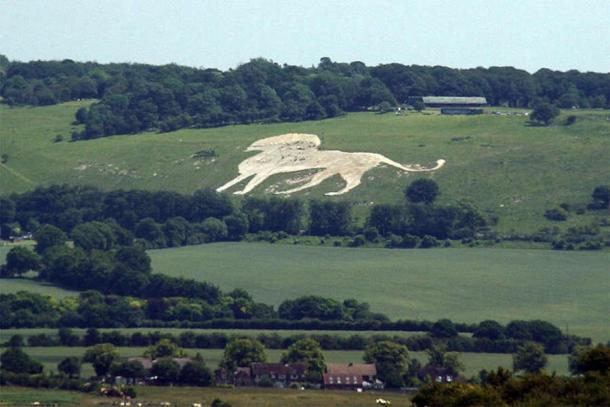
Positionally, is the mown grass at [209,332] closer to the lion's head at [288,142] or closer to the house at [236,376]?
the house at [236,376]

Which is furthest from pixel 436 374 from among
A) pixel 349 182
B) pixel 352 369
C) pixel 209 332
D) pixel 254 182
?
pixel 254 182

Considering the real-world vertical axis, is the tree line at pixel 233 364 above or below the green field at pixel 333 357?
above

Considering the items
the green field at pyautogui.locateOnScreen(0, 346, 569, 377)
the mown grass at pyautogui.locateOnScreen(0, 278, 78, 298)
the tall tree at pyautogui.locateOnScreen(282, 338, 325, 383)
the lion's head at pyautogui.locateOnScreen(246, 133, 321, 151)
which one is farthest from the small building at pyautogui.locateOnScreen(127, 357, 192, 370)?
the lion's head at pyautogui.locateOnScreen(246, 133, 321, 151)

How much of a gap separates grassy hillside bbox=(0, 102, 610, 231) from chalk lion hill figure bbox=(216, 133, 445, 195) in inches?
26.9

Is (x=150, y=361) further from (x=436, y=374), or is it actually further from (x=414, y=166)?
(x=414, y=166)

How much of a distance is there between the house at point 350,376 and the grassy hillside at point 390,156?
36.5 m

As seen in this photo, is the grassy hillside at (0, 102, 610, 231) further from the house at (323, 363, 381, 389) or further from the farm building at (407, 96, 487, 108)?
the house at (323, 363, 381, 389)

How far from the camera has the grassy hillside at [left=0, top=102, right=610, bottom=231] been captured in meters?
113

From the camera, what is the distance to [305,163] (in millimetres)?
123438

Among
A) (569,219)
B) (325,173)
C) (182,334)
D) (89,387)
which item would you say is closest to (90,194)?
(325,173)

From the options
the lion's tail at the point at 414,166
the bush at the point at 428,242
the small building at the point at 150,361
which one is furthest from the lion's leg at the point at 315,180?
the small building at the point at 150,361

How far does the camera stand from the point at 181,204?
112 metres

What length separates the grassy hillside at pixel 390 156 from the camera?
113 m

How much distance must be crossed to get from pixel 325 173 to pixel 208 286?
3396cm
